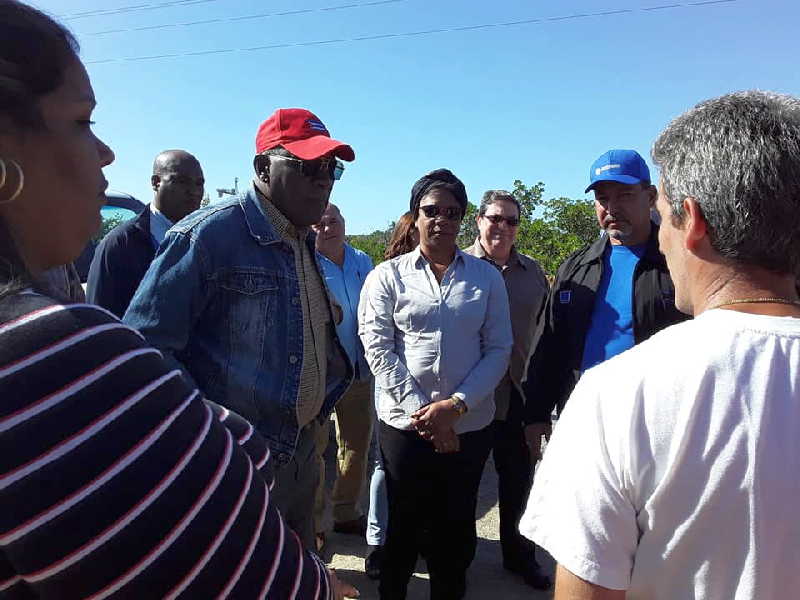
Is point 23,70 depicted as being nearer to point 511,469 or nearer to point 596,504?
point 596,504

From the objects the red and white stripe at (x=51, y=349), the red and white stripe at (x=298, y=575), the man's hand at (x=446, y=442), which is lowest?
the man's hand at (x=446, y=442)

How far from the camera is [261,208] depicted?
2.14 metres

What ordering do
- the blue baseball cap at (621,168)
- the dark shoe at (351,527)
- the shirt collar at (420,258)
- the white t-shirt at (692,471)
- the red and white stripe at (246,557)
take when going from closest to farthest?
the red and white stripe at (246,557)
the white t-shirt at (692,471)
the blue baseball cap at (621,168)
the shirt collar at (420,258)
the dark shoe at (351,527)

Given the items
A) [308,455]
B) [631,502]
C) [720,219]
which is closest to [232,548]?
[631,502]

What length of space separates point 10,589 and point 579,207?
581 inches

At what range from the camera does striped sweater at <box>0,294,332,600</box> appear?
0.64 m

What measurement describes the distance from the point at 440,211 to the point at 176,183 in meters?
1.86

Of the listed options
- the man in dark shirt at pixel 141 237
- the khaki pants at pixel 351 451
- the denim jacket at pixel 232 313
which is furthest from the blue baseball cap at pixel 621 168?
the man in dark shirt at pixel 141 237

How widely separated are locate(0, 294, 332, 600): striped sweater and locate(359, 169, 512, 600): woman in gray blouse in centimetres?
213

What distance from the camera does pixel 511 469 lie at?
364cm

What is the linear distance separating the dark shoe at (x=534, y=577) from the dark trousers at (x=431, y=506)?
24.0 inches

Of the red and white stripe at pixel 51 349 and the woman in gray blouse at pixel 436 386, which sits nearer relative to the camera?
the red and white stripe at pixel 51 349

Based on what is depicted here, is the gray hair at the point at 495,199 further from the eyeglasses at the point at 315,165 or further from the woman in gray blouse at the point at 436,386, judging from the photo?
the eyeglasses at the point at 315,165

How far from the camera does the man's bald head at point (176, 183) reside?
148 inches
